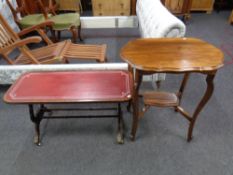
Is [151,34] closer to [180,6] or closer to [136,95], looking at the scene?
[136,95]

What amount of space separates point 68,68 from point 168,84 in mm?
1073

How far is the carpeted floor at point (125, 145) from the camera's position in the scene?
1.36 m

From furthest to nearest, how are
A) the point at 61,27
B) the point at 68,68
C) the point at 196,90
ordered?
the point at 61,27
the point at 196,90
the point at 68,68

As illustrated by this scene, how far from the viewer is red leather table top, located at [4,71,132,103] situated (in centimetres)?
131

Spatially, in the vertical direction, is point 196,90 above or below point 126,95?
below

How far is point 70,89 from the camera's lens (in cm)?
140

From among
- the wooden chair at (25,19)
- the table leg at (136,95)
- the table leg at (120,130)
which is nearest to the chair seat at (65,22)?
the wooden chair at (25,19)

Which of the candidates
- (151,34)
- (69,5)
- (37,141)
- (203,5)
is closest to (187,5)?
(203,5)

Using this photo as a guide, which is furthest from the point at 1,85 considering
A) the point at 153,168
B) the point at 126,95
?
the point at 153,168

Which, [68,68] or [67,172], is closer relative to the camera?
[67,172]

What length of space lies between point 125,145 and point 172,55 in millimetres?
763

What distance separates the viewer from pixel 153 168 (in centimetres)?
135

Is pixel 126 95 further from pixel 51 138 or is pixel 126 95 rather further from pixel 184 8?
pixel 184 8

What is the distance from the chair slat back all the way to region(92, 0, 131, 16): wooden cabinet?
2004 millimetres
